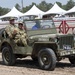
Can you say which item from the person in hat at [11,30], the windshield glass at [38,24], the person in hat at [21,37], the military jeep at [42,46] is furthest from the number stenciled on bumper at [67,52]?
the person in hat at [11,30]

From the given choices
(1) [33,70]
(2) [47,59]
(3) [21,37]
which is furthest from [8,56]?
(2) [47,59]

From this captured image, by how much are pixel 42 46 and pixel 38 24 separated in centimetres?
123

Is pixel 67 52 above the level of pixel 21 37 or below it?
below

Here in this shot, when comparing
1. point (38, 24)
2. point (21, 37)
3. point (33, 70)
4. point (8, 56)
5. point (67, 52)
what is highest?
point (38, 24)

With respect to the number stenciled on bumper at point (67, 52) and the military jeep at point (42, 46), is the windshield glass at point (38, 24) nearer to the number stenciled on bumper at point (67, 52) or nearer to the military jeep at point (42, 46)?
the military jeep at point (42, 46)

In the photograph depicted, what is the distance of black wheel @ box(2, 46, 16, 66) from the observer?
11031 millimetres

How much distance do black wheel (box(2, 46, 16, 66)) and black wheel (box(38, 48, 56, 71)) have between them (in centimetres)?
147

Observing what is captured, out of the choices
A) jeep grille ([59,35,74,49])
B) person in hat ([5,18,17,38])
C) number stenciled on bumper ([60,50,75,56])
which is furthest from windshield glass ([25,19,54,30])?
number stenciled on bumper ([60,50,75,56])

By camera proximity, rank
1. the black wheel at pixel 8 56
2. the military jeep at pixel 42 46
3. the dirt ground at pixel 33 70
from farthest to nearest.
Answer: the black wheel at pixel 8 56, the military jeep at pixel 42 46, the dirt ground at pixel 33 70

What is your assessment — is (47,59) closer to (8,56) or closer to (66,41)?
(66,41)

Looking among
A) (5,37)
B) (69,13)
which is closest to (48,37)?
(5,37)

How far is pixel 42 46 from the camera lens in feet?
32.7

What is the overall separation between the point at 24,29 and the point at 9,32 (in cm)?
54

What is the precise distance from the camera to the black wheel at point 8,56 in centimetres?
1103
